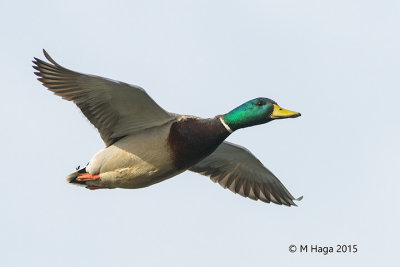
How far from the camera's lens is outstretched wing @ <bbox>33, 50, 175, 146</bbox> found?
34.9ft

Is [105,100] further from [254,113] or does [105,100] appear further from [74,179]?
[254,113]

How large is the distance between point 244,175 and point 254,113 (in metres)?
2.16

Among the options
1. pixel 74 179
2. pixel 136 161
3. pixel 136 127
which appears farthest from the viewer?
pixel 74 179

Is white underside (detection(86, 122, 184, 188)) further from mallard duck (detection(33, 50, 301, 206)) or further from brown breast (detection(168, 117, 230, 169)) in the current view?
brown breast (detection(168, 117, 230, 169))

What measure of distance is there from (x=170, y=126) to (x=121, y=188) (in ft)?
3.93

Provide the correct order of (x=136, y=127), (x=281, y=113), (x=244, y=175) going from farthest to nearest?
(x=244, y=175) → (x=136, y=127) → (x=281, y=113)

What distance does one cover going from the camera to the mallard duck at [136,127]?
35.2ft

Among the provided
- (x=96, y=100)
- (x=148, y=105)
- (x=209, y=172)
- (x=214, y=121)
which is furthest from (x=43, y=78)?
(x=209, y=172)

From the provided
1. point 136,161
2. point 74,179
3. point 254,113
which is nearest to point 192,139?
point 136,161

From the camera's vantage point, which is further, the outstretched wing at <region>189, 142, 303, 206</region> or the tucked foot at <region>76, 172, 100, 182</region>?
the outstretched wing at <region>189, 142, 303, 206</region>

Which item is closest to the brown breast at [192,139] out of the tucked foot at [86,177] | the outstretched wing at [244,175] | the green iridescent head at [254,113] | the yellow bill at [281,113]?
the green iridescent head at [254,113]

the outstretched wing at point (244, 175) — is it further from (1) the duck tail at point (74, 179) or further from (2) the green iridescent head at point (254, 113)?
(1) the duck tail at point (74, 179)

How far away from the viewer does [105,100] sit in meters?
10.9

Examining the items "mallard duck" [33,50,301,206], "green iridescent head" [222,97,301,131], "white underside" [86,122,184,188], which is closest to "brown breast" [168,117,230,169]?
"mallard duck" [33,50,301,206]
